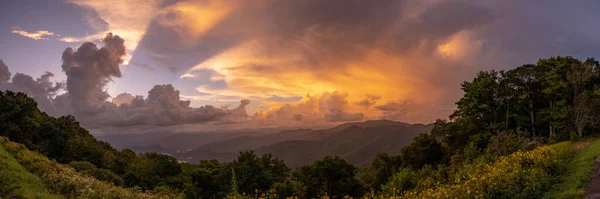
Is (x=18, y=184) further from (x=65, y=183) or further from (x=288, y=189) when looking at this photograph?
(x=288, y=189)

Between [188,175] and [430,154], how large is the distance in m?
46.8

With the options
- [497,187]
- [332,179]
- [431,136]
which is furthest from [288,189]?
[497,187]

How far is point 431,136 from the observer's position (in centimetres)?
5538

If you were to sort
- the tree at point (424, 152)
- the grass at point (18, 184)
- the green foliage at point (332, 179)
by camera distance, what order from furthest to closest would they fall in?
the green foliage at point (332, 179) < the tree at point (424, 152) < the grass at point (18, 184)

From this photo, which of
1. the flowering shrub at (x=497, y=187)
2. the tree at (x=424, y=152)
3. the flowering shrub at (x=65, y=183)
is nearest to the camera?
the flowering shrub at (x=497, y=187)

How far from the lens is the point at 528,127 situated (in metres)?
46.8

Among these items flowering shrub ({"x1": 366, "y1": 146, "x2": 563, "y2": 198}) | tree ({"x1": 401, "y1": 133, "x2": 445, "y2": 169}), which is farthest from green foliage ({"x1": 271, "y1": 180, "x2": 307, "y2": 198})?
flowering shrub ({"x1": 366, "y1": 146, "x2": 563, "y2": 198})

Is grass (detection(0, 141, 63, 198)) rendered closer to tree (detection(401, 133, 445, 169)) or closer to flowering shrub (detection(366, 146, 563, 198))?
flowering shrub (detection(366, 146, 563, 198))

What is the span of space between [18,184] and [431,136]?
55.3 metres

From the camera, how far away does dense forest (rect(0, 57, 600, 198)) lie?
3778cm

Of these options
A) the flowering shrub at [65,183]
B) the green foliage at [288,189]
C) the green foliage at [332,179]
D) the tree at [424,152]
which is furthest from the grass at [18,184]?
the tree at [424,152]

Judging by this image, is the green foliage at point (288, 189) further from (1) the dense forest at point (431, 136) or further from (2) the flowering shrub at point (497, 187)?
(2) the flowering shrub at point (497, 187)

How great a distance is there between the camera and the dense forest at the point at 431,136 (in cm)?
3778

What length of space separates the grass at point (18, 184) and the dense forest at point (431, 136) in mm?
17480
